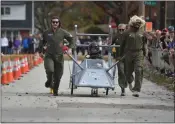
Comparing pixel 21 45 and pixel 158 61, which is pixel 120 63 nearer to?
pixel 158 61

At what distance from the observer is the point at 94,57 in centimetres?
1480

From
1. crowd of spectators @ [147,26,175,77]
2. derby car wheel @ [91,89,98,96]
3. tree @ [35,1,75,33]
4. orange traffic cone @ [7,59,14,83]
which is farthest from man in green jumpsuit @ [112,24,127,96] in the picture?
tree @ [35,1,75,33]

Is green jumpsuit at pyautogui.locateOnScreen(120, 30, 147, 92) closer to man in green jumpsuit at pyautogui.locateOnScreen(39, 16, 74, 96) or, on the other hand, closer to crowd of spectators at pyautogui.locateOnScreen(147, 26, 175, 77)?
man in green jumpsuit at pyautogui.locateOnScreen(39, 16, 74, 96)

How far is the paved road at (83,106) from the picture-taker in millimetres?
10047

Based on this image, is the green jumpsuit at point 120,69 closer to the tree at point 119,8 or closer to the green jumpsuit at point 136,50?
the green jumpsuit at point 136,50

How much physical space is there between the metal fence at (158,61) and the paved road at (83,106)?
15.1ft

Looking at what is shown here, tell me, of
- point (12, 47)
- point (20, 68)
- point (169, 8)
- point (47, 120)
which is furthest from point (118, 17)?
point (47, 120)

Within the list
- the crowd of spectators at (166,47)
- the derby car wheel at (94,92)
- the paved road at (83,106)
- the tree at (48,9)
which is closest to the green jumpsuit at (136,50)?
the paved road at (83,106)

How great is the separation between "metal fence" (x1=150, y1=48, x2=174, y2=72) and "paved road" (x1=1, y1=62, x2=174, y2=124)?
4.61 m

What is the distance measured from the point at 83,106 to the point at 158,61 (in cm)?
1160

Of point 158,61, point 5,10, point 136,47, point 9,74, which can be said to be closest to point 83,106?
point 136,47

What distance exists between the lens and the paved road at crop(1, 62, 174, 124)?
10047mm

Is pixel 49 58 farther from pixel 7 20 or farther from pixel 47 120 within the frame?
pixel 7 20

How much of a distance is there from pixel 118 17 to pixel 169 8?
20.6 ft
